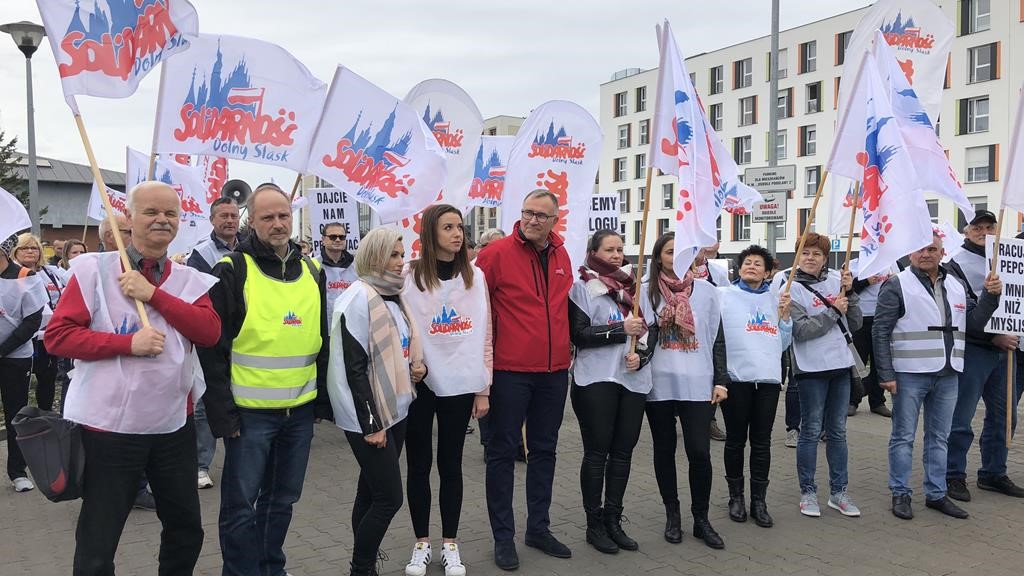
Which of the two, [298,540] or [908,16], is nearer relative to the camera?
[298,540]

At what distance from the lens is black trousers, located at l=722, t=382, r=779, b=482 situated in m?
5.77

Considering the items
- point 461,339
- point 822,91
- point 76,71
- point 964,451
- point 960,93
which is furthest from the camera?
point 822,91

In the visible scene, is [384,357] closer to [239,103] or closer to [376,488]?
[376,488]

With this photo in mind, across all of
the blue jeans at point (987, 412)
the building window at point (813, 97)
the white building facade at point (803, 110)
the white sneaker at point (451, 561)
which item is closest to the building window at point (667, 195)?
the white building facade at point (803, 110)

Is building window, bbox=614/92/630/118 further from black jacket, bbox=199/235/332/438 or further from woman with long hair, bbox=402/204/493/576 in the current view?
black jacket, bbox=199/235/332/438

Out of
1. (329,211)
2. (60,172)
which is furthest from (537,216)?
(60,172)

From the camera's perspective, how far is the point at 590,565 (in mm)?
5012

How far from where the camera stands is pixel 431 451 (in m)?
4.88

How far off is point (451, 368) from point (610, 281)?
4.18 feet

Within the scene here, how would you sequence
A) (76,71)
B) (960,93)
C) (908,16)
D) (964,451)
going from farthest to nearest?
(960,93)
(908,16)
(964,451)
(76,71)

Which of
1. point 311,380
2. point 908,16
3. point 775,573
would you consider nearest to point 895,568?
point 775,573

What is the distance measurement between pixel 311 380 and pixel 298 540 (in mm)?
1694

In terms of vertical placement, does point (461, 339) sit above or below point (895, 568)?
above

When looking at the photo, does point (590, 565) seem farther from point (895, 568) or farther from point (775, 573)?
point (895, 568)
